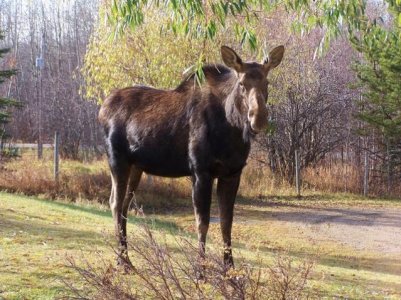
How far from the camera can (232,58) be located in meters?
5.39

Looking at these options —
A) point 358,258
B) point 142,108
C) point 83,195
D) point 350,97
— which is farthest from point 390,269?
point 350,97

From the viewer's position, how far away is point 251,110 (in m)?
5.09

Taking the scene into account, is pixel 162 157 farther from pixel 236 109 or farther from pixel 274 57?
pixel 274 57

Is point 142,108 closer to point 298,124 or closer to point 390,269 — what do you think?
point 390,269

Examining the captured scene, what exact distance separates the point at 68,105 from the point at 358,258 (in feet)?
75.6

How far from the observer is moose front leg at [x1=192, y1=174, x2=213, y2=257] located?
18.1ft

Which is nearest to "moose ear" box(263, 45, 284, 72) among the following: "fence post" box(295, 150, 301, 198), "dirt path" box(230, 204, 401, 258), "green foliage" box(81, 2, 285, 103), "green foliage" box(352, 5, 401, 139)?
"dirt path" box(230, 204, 401, 258)

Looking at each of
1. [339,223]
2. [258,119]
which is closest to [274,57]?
[258,119]

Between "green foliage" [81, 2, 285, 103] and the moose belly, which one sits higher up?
"green foliage" [81, 2, 285, 103]

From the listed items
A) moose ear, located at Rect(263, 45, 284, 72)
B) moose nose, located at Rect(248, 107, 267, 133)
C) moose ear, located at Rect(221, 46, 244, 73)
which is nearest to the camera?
moose nose, located at Rect(248, 107, 267, 133)

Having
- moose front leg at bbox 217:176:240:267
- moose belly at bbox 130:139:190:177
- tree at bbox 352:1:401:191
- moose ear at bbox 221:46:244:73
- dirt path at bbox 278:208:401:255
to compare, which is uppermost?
tree at bbox 352:1:401:191

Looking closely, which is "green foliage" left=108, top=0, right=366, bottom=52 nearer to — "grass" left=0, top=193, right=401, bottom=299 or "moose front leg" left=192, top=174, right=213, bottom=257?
"moose front leg" left=192, top=174, right=213, bottom=257

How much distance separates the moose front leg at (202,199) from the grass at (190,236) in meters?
0.31

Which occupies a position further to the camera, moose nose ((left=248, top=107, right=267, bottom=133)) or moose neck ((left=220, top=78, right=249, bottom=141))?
moose neck ((left=220, top=78, right=249, bottom=141))
